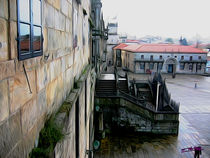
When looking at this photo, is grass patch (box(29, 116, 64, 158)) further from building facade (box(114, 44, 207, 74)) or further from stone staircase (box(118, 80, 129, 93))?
building facade (box(114, 44, 207, 74))

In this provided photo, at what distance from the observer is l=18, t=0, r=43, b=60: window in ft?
5.82

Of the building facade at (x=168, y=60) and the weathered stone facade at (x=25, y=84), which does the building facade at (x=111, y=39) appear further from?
the weathered stone facade at (x=25, y=84)

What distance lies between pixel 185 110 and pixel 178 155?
30.2 feet

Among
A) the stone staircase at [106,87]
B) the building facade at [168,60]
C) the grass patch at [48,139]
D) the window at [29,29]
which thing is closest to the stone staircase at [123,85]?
the stone staircase at [106,87]

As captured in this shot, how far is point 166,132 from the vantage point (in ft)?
56.2

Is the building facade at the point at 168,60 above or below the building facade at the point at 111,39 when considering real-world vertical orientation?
below

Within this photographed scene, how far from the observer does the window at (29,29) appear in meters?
1.78

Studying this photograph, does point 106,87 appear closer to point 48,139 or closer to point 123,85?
point 123,85

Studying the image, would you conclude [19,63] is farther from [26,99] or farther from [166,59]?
[166,59]

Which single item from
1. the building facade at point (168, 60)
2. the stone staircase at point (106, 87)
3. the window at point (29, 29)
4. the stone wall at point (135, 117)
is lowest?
the stone wall at point (135, 117)

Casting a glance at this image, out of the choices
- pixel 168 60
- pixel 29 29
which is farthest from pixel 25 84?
pixel 168 60

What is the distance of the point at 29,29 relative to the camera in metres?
1.96

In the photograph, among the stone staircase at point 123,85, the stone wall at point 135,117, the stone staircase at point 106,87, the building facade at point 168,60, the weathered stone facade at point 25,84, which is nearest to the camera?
the weathered stone facade at point 25,84

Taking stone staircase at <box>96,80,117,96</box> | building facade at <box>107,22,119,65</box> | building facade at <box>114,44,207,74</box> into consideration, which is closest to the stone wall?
stone staircase at <box>96,80,117,96</box>
